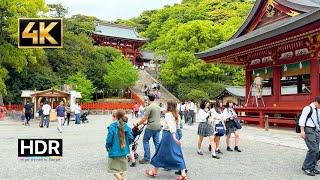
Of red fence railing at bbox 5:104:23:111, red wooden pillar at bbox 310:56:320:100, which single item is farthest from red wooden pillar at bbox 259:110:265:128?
red fence railing at bbox 5:104:23:111

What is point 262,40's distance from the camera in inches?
787

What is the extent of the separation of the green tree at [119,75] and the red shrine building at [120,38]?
1999cm

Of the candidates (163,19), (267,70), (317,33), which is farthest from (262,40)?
(163,19)

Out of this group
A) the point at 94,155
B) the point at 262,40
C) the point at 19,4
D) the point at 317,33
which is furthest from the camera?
the point at 19,4

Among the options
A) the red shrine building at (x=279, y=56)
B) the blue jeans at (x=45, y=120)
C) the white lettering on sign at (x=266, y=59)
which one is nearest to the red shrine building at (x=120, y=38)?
the blue jeans at (x=45, y=120)

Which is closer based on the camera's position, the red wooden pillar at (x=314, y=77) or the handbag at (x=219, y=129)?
the handbag at (x=219, y=129)

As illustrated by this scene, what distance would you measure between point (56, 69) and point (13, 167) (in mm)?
39594

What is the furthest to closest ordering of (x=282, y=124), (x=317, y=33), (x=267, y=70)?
1. (x=267, y=70)
2. (x=282, y=124)
3. (x=317, y=33)

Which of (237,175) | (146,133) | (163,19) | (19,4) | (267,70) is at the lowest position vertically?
(237,175)

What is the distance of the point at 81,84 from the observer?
4453 cm

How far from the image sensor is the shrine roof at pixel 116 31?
235ft

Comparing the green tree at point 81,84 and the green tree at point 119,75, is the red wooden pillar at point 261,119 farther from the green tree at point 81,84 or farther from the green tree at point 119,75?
the green tree at point 119,75

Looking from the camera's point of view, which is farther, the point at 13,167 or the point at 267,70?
the point at 267,70

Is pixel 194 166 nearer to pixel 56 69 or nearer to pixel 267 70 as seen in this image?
pixel 267 70
